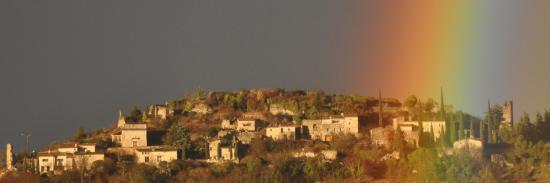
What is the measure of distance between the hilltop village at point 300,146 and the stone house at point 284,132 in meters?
0.05

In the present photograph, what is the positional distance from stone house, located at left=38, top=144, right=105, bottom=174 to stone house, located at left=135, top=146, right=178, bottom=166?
137cm

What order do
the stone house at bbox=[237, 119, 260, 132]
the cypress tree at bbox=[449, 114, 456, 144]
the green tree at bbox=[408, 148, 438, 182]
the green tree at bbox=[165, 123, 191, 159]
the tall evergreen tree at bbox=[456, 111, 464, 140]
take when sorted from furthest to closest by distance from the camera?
1. the stone house at bbox=[237, 119, 260, 132]
2. the green tree at bbox=[165, 123, 191, 159]
3. the tall evergreen tree at bbox=[456, 111, 464, 140]
4. the cypress tree at bbox=[449, 114, 456, 144]
5. the green tree at bbox=[408, 148, 438, 182]

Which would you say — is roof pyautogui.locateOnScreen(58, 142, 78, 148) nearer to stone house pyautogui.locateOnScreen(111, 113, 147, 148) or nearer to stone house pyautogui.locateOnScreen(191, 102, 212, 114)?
stone house pyautogui.locateOnScreen(111, 113, 147, 148)

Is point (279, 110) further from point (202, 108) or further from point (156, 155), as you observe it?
point (156, 155)

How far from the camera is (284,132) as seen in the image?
5422 centimetres

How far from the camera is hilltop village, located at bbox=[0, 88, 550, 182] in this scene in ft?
163

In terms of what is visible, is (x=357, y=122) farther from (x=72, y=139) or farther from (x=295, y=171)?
(x=72, y=139)

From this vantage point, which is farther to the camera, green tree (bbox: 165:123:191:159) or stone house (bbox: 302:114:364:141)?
stone house (bbox: 302:114:364:141)

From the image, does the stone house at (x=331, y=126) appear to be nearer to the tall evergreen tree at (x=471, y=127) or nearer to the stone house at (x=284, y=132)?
the stone house at (x=284, y=132)

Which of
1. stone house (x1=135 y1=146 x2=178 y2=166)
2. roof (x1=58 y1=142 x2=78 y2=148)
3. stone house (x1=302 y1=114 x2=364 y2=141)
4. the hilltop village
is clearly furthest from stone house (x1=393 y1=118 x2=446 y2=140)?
roof (x1=58 y1=142 x2=78 y2=148)

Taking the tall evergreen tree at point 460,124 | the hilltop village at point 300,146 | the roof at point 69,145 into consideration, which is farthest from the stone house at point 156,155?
the tall evergreen tree at point 460,124

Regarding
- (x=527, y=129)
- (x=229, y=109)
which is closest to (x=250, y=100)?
(x=229, y=109)

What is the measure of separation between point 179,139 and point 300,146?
4.26m

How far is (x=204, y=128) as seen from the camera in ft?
185
